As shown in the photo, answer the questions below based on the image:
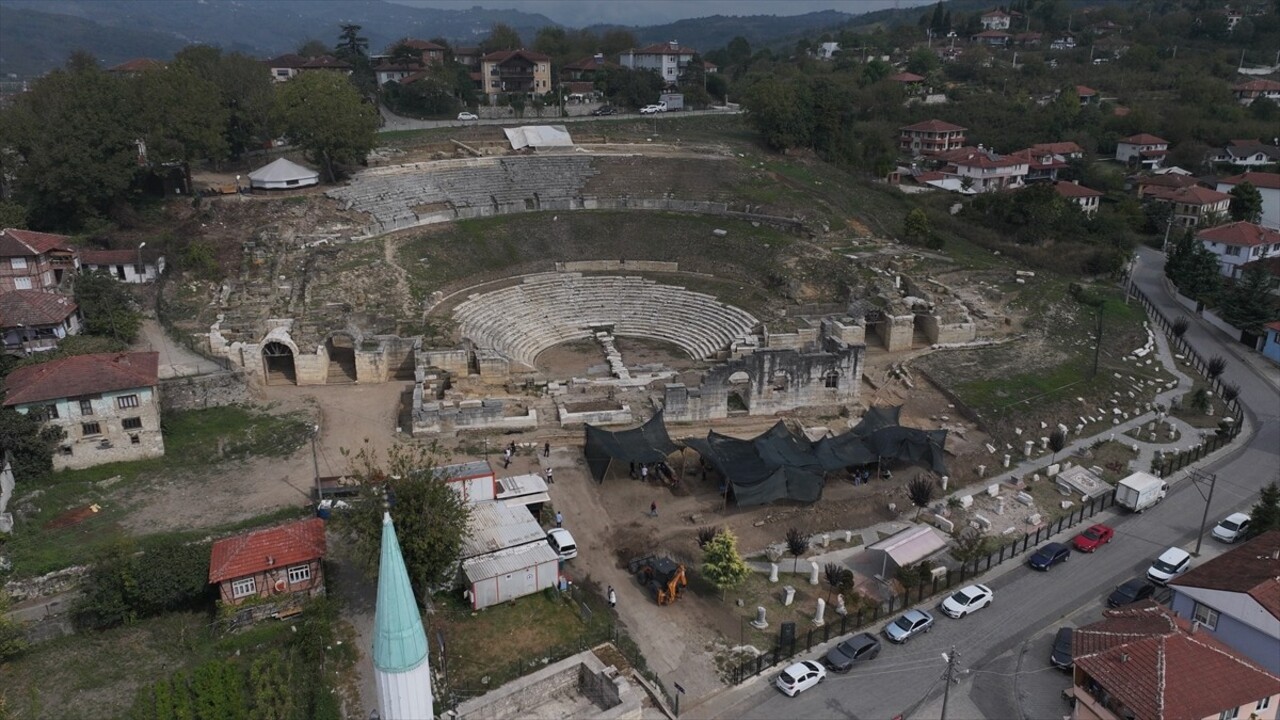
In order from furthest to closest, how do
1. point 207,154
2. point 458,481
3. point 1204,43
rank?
point 1204,43
point 207,154
point 458,481

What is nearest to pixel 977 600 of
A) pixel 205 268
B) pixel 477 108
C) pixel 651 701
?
pixel 651 701

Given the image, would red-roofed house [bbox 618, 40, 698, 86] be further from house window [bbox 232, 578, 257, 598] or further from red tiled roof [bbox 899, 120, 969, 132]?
house window [bbox 232, 578, 257, 598]

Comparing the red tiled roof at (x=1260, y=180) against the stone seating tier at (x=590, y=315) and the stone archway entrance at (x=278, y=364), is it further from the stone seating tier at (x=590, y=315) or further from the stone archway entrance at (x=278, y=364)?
the stone archway entrance at (x=278, y=364)

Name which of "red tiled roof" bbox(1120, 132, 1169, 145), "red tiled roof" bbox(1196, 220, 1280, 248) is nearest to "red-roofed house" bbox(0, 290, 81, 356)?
"red tiled roof" bbox(1196, 220, 1280, 248)

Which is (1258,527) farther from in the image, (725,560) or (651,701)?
(651,701)

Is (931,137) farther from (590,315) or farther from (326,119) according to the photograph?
(326,119)

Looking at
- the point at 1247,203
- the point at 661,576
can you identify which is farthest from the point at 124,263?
the point at 1247,203
